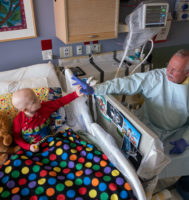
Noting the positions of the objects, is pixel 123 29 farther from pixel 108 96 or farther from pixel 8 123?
pixel 8 123

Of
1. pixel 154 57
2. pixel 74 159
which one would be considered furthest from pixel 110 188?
pixel 154 57

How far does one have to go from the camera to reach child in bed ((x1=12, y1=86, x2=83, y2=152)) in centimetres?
122

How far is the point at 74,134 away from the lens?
1322 millimetres

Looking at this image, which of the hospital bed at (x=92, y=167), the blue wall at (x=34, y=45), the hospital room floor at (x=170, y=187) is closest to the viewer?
the hospital bed at (x=92, y=167)

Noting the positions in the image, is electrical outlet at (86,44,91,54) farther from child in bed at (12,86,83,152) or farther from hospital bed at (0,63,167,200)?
hospital bed at (0,63,167,200)

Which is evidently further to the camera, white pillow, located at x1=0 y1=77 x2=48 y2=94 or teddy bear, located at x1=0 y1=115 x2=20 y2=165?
white pillow, located at x1=0 y1=77 x2=48 y2=94

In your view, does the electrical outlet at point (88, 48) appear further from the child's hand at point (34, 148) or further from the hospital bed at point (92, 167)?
the child's hand at point (34, 148)

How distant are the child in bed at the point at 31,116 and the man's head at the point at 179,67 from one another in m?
0.60

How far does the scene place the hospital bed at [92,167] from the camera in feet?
3.06

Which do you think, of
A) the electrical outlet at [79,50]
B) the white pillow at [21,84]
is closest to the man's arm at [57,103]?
the white pillow at [21,84]

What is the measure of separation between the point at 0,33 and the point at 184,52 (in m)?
1.45

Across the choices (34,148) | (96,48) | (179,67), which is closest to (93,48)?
(96,48)

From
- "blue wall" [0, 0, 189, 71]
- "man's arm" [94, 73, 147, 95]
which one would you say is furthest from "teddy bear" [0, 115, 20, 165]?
"blue wall" [0, 0, 189, 71]

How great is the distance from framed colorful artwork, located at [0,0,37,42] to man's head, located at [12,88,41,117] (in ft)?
2.41
